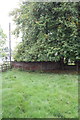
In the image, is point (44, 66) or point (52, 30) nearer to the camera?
point (52, 30)

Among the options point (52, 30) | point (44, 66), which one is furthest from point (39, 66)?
point (52, 30)

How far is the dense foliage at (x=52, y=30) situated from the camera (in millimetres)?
5035

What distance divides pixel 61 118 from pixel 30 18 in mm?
4583

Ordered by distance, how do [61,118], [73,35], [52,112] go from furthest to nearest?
[73,35], [52,112], [61,118]

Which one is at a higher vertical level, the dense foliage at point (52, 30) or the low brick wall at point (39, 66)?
the dense foliage at point (52, 30)

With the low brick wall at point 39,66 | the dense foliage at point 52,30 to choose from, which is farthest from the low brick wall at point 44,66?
the dense foliage at point 52,30

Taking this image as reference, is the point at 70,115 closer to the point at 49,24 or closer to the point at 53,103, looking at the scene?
the point at 53,103

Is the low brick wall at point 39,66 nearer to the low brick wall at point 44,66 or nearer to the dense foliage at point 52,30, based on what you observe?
the low brick wall at point 44,66

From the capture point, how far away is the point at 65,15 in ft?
17.4

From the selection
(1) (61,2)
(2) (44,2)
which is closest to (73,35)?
(1) (61,2)

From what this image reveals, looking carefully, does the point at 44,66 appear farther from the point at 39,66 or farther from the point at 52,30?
the point at 52,30

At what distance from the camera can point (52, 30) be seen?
5480 mm

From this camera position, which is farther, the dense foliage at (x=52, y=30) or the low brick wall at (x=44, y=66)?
the low brick wall at (x=44, y=66)

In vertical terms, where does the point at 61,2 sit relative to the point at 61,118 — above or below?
above
